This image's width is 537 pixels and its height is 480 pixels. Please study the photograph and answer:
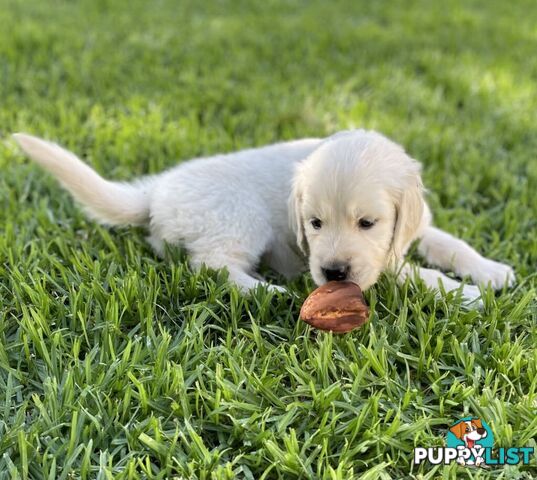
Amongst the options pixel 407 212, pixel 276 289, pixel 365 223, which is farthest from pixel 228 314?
pixel 407 212

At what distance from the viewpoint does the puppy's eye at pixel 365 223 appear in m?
2.68

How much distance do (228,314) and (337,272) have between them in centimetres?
48

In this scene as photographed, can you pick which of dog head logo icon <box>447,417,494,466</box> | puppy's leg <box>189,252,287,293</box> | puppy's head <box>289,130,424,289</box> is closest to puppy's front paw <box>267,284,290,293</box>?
puppy's leg <box>189,252,287,293</box>

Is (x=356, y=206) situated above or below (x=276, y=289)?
above

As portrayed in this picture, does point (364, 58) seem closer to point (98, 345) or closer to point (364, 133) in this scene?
point (364, 133)

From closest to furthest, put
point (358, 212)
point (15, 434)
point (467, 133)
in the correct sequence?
point (15, 434) → point (358, 212) → point (467, 133)

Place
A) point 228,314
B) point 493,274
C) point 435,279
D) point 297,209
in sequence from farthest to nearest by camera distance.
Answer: point 493,274, point 435,279, point 297,209, point 228,314

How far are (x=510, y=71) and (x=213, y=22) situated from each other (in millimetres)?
3072

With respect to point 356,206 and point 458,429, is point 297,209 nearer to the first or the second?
point 356,206

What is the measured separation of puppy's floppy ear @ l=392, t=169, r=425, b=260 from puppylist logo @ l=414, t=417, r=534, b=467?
0.94m

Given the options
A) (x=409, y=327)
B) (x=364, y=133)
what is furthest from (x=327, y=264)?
(x=364, y=133)

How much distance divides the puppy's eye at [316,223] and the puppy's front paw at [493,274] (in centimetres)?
85

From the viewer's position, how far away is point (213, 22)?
23.2ft

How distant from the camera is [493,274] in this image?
10.2 ft
